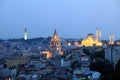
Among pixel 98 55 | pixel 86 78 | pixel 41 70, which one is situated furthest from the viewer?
pixel 98 55

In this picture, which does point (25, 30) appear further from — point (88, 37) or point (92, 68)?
point (92, 68)

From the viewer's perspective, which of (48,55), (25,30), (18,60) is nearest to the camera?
(18,60)

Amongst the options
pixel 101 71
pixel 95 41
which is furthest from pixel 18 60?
pixel 95 41

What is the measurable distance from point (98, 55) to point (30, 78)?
7.17 m

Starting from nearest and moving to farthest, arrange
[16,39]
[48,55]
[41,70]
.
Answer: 1. [41,70]
2. [48,55]
3. [16,39]

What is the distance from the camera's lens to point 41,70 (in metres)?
23.7

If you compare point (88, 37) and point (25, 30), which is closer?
point (88, 37)

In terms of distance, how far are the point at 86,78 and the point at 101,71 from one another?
3.69 ft

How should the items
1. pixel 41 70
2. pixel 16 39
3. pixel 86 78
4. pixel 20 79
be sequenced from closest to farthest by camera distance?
pixel 86 78, pixel 20 79, pixel 41 70, pixel 16 39

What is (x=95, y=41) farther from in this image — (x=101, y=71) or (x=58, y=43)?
(x=101, y=71)

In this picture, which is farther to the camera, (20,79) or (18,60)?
(18,60)

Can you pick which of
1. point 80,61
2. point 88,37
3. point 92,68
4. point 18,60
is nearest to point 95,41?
point 88,37

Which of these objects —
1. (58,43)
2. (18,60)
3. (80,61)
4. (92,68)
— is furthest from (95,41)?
(92,68)

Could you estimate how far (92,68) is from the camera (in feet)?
62.5
